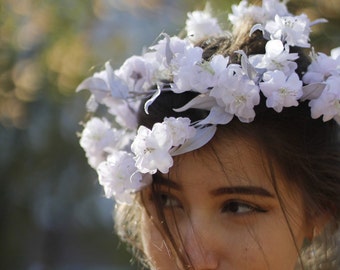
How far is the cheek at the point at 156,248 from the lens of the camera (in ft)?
6.63

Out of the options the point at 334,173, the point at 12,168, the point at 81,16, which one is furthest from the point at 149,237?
the point at 12,168

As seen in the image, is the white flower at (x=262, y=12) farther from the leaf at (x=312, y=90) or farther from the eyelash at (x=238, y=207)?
the eyelash at (x=238, y=207)

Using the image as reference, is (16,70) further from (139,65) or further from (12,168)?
(139,65)

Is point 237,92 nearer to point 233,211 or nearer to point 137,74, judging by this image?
point 233,211

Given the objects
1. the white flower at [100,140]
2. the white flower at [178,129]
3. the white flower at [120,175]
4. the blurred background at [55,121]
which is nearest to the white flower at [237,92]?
the white flower at [178,129]

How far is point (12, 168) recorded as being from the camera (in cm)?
804

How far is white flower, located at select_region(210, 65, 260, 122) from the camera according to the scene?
1921mm

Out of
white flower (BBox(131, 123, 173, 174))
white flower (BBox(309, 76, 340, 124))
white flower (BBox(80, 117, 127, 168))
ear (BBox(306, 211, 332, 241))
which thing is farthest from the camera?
white flower (BBox(80, 117, 127, 168))

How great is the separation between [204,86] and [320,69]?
0.33 metres

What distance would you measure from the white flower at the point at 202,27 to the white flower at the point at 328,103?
441 millimetres

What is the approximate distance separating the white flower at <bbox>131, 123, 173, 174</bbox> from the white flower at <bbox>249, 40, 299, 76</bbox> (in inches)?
12.5

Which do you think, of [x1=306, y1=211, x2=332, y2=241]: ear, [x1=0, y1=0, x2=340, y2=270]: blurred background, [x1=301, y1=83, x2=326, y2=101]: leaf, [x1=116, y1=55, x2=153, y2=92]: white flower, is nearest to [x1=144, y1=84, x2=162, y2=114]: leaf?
[x1=116, y1=55, x2=153, y2=92]: white flower

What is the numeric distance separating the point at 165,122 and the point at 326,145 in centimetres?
47

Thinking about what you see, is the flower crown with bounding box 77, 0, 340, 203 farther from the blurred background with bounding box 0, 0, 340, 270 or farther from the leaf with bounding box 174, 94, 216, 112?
the blurred background with bounding box 0, 0, 340, 270
